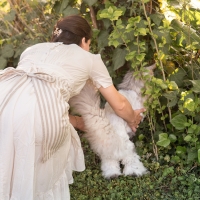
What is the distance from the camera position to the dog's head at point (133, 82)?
10.1ft

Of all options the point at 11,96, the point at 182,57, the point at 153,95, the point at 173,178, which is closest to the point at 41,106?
the point at 11,96

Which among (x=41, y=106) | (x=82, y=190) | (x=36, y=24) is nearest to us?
(x=41, y=106)

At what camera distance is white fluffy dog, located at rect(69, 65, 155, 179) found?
9.76 ft

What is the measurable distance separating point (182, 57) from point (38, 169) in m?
1.60

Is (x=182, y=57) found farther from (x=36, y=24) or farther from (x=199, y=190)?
(x=36, y=24)

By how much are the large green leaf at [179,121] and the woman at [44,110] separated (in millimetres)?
547

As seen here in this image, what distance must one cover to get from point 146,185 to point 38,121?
110 cm

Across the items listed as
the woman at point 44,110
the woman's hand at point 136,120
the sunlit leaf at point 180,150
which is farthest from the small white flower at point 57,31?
the sunlit leaf at point 180,150

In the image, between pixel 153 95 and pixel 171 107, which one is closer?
pixel 153 95

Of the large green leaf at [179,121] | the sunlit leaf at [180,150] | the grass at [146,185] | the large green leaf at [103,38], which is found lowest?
the grass at [146,185]

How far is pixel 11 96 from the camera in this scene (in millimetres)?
2275

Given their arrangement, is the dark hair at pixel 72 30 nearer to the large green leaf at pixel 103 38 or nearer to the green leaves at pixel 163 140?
the large green leaf at pixel 103 38

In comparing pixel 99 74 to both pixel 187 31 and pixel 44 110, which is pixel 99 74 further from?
pixel 187 31

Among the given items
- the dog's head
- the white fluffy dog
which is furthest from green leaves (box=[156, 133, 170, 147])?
the dog's head
